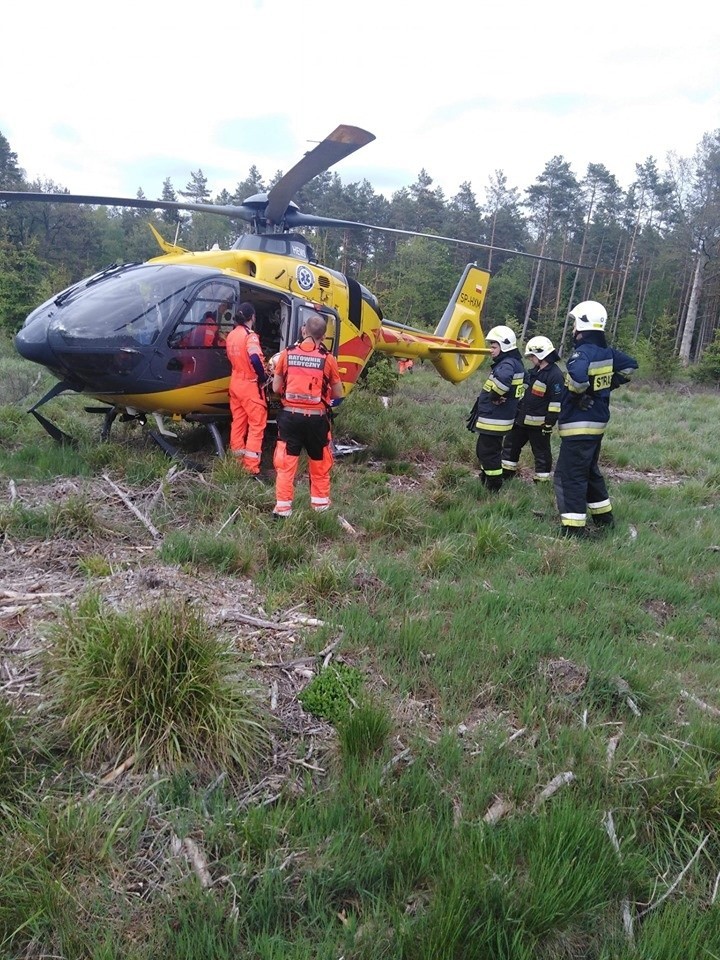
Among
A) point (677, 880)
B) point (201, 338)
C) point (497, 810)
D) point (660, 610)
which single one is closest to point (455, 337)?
point (201, 338)

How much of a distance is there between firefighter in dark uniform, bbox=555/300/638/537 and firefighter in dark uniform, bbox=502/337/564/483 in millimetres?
996

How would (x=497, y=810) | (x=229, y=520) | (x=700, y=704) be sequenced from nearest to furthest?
1. (x=497, y=810)
2. (x=700, y=704)
3. (x=229, y=520)

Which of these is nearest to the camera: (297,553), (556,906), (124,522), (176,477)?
(556,906)

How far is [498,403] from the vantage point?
711 centimetres

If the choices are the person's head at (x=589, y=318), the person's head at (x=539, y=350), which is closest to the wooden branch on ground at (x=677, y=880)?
the person's head at (x=589, y=318)

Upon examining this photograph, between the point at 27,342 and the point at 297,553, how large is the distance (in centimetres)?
392

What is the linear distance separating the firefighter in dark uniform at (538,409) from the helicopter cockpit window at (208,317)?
11.7ft

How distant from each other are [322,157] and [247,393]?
8.58 feet

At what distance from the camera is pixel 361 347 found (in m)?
9.49

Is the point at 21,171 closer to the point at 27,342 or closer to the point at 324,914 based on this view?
the point at 27,342

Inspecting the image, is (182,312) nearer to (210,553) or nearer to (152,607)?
(210,553)

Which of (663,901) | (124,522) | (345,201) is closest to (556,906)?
(663,901)

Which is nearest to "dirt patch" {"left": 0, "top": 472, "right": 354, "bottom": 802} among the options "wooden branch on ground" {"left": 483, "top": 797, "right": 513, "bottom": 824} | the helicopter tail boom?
"wooden branch on ground" {"left": 483, "top": 797, "right": 513, "bottom": 824}

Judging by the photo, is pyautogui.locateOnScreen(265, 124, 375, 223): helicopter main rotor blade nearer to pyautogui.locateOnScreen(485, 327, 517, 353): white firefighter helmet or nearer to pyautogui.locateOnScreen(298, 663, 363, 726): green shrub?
pyautogui.locateOnScreen(485, 327, 517, 353): white firefighter helmet
